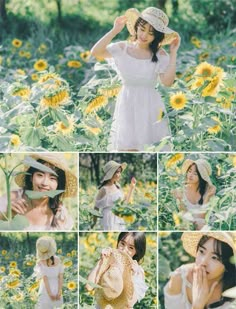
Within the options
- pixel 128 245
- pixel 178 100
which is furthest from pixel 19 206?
pixel 178 100

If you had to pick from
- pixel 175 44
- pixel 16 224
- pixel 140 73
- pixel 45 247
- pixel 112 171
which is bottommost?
pixel 45 247

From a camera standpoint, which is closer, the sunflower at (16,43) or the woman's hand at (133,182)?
the woman's hand at (133,182)

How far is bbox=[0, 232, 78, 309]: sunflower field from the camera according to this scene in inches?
99.8

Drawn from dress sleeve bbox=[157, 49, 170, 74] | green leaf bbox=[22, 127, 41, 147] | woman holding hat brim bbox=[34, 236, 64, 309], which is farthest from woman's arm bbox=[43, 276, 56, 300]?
dress sleeve bbox=[157, 49, 170, 74]

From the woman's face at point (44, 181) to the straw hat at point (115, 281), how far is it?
0.41m

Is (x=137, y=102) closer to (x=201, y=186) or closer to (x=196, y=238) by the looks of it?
(x=201, y=186)

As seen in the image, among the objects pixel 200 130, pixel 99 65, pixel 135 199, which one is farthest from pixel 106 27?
pixel 135 199

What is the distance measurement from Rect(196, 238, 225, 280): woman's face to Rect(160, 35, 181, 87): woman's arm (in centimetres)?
74

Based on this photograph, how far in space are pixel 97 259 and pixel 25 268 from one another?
13.4 inches

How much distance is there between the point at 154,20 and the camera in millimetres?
2453

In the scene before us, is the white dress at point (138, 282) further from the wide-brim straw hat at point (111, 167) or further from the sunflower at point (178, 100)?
the sunflower at point (178, 100)

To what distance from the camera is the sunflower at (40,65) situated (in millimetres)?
2543

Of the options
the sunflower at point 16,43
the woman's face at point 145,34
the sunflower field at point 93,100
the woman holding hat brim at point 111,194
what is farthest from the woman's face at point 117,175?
the sunflower at point 16,43

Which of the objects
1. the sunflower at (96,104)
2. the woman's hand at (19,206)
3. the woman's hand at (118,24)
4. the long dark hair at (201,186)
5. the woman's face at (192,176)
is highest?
the woman's hand at (118,24)
